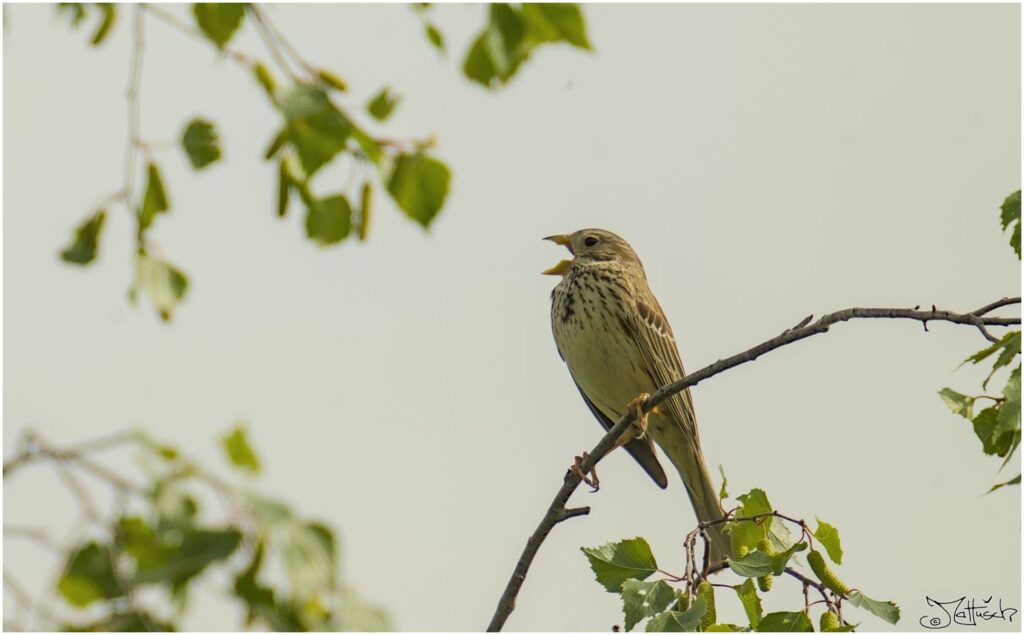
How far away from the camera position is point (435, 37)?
320cm

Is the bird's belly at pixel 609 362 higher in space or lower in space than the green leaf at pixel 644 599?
higher

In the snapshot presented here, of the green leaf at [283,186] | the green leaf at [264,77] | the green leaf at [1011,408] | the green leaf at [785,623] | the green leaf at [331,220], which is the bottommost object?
the green leaf at [785,623]

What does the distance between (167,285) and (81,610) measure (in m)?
1.42

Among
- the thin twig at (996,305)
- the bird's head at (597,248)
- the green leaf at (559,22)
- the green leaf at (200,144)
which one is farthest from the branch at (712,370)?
the bird's head at (597,248)

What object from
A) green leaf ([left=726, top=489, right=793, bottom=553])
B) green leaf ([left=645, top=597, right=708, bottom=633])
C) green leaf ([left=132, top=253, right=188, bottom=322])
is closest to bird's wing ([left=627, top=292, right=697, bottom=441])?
green leaf ([left=726, top=489, right=793, bottom=553])

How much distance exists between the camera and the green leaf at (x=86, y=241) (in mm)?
3348

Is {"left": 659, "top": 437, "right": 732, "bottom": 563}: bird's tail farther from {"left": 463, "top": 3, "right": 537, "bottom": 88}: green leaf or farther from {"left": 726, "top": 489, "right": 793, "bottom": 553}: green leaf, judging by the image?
{"left": 463, "top": 3, "right": 537, "bottom": 88}: green leaf

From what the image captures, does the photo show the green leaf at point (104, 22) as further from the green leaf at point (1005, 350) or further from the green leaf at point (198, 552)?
the green leaf at point (198, 552)

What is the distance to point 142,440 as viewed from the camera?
2191 millimetres

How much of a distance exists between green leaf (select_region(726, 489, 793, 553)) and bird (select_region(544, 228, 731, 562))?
3.13 meters

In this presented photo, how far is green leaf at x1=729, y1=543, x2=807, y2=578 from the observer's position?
156 inches

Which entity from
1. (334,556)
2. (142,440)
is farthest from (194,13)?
(334,556)

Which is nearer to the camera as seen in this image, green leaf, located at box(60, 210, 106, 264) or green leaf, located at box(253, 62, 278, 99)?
green leaf, located at box(253, 62, 278, 99)

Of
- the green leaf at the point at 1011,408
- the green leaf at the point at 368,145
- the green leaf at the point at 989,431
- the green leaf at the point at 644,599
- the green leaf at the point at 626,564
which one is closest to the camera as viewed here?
the green leaf at the point at 368,145
